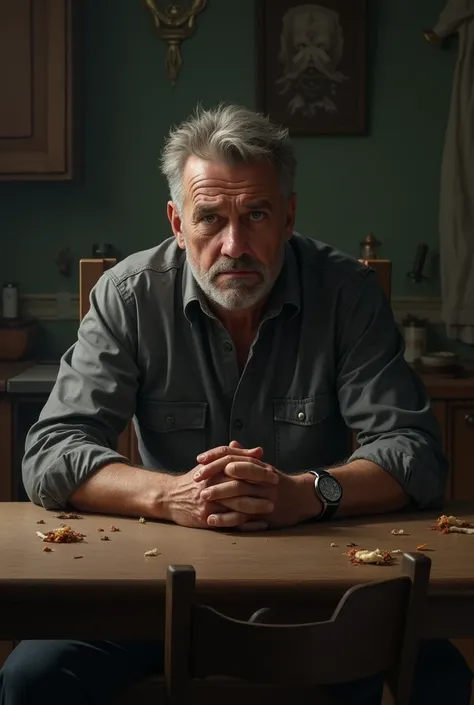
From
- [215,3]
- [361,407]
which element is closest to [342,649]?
[361,407]

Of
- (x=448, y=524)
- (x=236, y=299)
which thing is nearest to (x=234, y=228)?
(x=236, y=299)

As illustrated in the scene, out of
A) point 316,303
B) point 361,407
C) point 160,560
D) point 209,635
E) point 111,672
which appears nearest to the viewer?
point 209,635

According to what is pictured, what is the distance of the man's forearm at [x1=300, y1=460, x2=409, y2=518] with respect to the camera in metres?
1.89

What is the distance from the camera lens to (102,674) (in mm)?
1730

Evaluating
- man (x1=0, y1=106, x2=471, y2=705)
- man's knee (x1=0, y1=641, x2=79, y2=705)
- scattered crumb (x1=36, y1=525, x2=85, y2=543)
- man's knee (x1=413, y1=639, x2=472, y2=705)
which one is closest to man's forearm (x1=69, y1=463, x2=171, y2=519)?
man (x1=0, y1=106, x2=471, y2=705)

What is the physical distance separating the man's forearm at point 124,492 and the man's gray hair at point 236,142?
67 cm

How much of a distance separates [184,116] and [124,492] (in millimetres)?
2426

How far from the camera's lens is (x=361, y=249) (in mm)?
4000

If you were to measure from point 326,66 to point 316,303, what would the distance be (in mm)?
1913

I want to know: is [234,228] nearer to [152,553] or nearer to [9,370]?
[152,553]

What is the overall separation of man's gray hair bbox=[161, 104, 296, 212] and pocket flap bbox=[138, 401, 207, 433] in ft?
1.60

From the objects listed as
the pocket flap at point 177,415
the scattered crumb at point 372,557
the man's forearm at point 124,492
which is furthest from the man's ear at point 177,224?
the scattered crumb at point 372,557

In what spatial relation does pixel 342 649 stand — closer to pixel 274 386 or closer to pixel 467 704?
pixel 467 704

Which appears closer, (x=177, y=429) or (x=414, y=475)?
(x=414, y=475)
